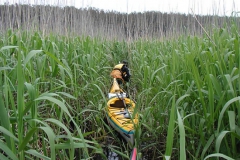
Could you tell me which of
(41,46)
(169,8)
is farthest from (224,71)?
(169,8)

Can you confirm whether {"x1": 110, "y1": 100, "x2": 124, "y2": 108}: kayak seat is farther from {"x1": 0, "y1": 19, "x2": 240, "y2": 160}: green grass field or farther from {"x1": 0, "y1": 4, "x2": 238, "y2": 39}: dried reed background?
{"x1": 0, "y1": 4, "x2": 238, "y2": 39}: dried reed background

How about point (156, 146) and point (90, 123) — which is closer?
point (156, 146)

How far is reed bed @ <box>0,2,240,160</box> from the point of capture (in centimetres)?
91

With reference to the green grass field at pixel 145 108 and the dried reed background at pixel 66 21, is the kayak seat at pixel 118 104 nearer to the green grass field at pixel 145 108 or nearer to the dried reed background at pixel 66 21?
the green grass field at pixel 145 108

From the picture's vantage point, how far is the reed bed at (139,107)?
91 cm

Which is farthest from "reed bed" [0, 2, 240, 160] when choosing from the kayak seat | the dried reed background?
the dried reed background

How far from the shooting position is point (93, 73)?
2574 mm

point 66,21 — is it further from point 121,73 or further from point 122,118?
point 122,118

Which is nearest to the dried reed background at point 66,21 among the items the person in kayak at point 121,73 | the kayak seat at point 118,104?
the person in kayak at point 121,73

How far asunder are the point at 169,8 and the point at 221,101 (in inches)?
114

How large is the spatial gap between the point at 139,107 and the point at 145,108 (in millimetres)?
133

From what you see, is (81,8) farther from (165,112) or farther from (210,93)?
(210,93)

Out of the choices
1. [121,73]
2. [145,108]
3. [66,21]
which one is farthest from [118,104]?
[66,21]

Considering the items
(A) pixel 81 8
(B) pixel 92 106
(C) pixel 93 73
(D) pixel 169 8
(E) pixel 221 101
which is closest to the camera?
(E) pixel 221 101
